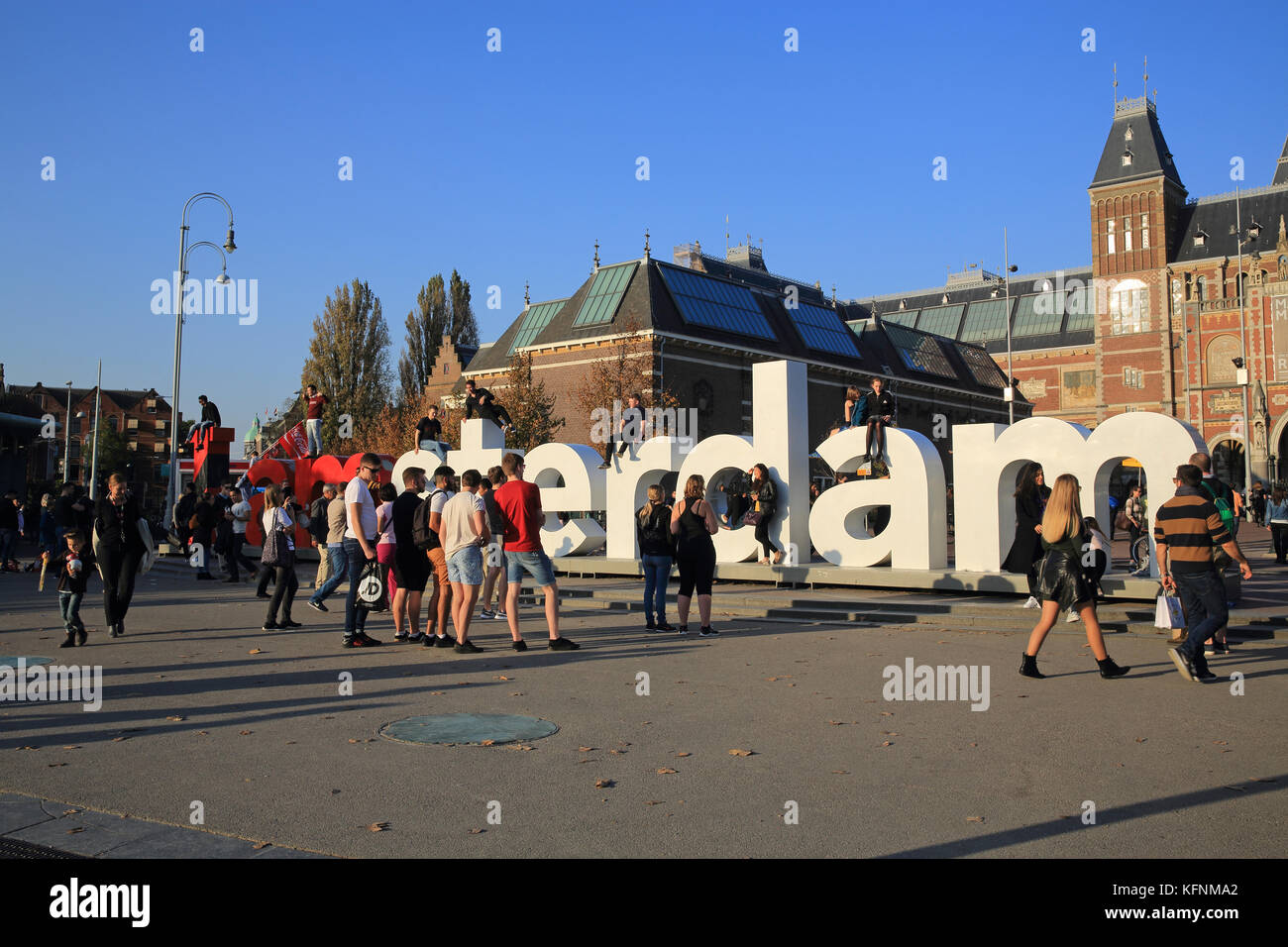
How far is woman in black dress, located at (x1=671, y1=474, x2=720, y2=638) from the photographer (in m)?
11.1

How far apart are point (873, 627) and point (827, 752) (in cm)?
627

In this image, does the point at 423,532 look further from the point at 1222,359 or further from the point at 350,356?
the point at 1222,359

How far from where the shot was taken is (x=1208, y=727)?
6227 millimetres

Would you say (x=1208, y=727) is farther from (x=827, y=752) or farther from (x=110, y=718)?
(x=110, y=718)

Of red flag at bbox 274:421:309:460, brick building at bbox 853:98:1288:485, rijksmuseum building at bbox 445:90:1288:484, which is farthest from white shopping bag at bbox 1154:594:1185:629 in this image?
brick building at bbox 853:98:1288:485

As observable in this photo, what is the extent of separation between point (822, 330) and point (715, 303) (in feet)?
30.3

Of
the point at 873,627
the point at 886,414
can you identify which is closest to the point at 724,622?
the point at 873,627

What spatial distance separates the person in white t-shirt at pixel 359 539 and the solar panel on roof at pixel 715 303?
3692 centimetres

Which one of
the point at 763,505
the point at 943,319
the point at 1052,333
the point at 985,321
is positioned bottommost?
the point at 763,505

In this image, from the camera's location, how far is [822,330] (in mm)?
55156

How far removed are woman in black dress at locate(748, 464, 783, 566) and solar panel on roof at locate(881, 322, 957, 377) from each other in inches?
1926

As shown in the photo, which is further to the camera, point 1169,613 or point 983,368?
point 983,368

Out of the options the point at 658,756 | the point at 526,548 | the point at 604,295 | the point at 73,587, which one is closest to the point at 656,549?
the point at 526,548

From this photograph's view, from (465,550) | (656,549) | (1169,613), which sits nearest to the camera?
(1169,613)
